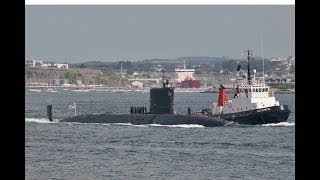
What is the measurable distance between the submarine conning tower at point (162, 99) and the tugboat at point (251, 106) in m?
4.26

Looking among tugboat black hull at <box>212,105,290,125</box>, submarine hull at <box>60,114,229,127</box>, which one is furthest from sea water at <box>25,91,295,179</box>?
tugboat black hull at <box>212,105,290,125</box>

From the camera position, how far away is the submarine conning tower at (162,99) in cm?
4688

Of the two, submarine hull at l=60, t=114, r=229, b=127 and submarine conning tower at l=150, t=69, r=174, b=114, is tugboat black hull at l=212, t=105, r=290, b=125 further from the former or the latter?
submarine conning tower at l=150, t=69, r=174, b=114

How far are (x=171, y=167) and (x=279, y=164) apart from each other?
4252 millimetres

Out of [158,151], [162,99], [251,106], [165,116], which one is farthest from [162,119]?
[158,151]

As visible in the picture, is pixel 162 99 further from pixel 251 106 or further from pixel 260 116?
pixel 260 116

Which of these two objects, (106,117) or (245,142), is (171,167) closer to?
(245,142)

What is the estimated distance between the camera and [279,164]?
28984 millimetres

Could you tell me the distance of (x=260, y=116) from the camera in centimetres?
4878
